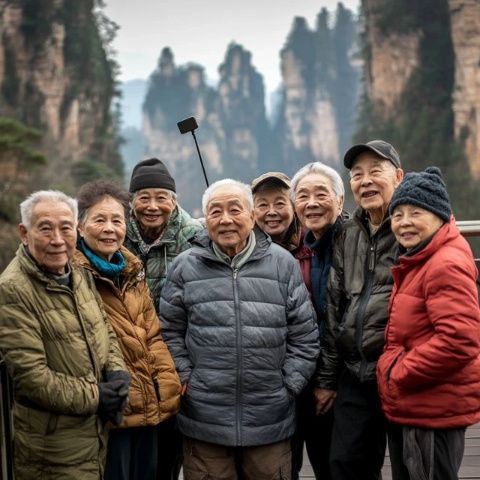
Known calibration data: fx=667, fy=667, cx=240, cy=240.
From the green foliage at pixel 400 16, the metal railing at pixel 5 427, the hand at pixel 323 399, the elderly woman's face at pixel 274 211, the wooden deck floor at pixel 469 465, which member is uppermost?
the green foliage at pixel 400 16

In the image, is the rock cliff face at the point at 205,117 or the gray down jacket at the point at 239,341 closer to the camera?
the gray down jacket at the point at 239,341

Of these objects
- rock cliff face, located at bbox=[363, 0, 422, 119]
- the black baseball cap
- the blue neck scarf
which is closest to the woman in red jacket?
the black baseball cap

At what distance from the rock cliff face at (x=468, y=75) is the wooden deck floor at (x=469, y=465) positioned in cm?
2182

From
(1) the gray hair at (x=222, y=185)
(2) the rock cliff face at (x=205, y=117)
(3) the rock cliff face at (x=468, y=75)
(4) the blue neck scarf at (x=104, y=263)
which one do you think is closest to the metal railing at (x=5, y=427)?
(4) the blue neck scarf at (x=104, y=263)

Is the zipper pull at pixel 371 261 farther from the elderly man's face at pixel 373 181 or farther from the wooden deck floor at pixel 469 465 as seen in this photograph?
the wooden deck floor at pixel 469 465

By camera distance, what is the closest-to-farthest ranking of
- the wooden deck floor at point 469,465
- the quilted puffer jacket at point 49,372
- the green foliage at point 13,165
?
1. the quilted puffer jacket at point 49,372
2. the wooden deck floor at point 469,465
3. the green foliage at point 13,165

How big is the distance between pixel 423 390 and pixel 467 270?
0.39 m

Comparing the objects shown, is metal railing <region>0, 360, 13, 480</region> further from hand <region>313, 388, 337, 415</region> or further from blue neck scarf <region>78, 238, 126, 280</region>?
hand <region>313, 388, 337, 415</region>

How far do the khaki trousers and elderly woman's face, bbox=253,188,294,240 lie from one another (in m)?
0.86

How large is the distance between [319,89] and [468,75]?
1743 inches

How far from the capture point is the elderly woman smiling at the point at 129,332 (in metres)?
Result: 2.23

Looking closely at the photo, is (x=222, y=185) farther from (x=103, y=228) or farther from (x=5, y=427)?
(x=5, y=427)

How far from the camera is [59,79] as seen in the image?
1129 inches

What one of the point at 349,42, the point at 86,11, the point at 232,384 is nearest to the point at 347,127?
the point at 349,42
